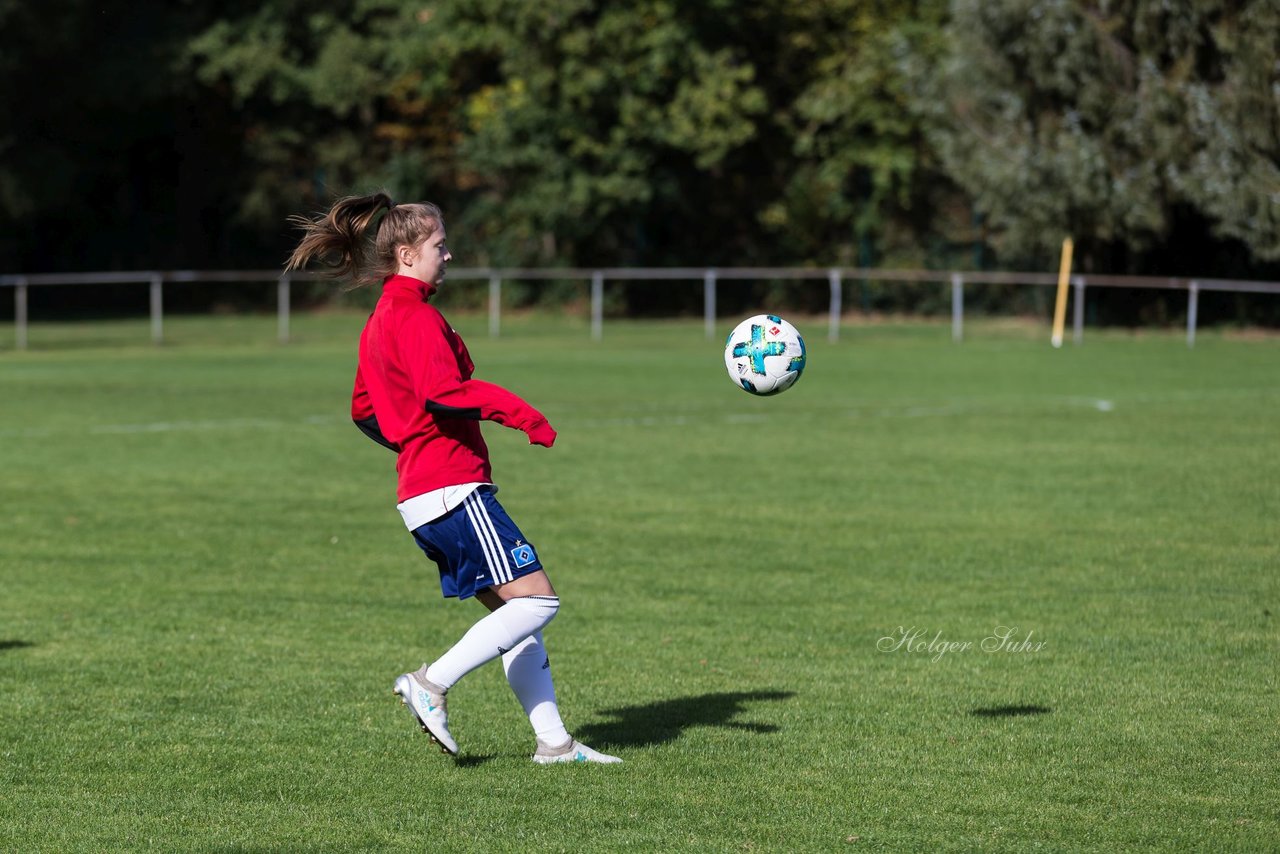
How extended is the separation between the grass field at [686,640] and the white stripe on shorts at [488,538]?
75 cm

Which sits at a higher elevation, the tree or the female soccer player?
the tree

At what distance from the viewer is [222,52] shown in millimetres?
45125

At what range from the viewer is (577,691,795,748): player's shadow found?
633 cm

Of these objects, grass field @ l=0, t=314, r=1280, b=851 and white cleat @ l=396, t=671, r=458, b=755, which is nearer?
grass field @ l=0, t=314, r=1280, b=851

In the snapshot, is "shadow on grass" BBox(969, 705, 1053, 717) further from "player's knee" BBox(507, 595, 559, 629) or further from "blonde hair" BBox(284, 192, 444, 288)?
"blonde hair" BBox(284, 192, 444, 288)

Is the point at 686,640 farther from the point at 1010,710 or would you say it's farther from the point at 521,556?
the point at 521,556

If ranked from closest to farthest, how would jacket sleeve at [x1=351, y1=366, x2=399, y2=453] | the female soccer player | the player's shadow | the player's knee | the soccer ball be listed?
the female soccer player, the player's knee, jacket sleeve at [x1=351, y1=366, x2=399, y2=453], the player's shadow, the soccer ball

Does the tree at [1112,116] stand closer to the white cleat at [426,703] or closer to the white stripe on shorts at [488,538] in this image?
the white stripe on shorts at [488,538]

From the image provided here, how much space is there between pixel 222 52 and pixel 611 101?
11570mm

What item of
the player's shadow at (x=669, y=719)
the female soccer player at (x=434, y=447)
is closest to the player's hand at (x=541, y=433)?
the female soccer player at (x=434, y=447)

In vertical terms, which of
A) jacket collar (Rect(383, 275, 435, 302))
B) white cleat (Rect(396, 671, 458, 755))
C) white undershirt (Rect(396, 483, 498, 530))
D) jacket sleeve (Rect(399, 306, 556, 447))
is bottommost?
white cleat (Rect(396, 671, 458, 755))

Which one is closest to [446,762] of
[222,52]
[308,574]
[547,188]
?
[308,574]

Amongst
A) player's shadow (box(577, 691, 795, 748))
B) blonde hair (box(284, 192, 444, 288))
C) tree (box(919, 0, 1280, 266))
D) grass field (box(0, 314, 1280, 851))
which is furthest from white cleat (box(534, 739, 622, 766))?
tree (box(919, 0, 1280, 266))

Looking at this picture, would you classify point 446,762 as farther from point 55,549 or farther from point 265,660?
point 55,549
